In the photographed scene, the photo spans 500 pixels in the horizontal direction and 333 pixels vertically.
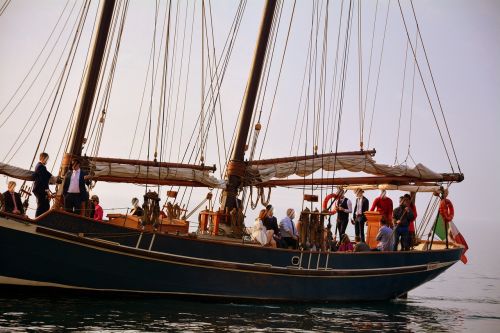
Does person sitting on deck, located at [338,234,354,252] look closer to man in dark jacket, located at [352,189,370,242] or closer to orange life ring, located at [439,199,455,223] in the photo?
man in dark jacket, located at [352,189,370,242]

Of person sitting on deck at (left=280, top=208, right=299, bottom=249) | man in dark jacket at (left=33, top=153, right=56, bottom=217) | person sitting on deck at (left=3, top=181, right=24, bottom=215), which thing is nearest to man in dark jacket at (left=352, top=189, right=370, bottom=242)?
person sitting on deck at (left=280, top=208, right=299, bottom=249)

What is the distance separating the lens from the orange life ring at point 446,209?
2977cm

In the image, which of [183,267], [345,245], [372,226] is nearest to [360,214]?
[372,226]

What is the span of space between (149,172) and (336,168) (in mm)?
7575

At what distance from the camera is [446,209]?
2978 centimetres

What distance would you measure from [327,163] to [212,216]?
5.19 m

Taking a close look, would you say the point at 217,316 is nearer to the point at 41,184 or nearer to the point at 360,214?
the point at 41,184

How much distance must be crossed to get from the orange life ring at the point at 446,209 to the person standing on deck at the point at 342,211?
3762mm

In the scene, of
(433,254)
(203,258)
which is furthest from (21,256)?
(433,254)

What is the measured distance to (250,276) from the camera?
79.6ft

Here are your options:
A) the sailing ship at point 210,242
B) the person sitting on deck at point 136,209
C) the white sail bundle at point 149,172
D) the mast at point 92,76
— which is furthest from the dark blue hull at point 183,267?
the mast at point 92,76

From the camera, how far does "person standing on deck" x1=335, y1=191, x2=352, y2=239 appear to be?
28.4 m

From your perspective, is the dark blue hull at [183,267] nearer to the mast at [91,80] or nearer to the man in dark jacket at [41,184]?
the man in dark jacket at [41,184]

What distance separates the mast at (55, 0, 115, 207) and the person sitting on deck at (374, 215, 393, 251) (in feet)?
34.8
